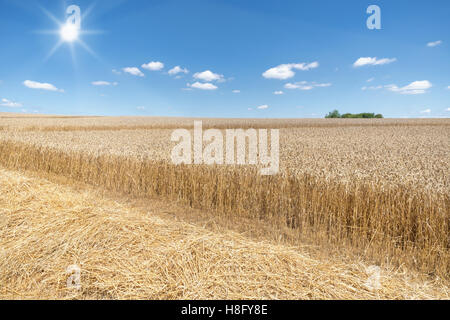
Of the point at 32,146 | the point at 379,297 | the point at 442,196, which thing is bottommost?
the point at 379,297

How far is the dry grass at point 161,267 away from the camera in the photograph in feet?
6.68

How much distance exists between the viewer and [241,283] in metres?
2.09

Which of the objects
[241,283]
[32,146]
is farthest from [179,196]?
[32,146]

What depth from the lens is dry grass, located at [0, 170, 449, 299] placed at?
2037mm

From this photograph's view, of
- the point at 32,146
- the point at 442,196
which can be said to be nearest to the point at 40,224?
the point at 442,196

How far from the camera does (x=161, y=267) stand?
2.26 meters

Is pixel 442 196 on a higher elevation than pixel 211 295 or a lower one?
higher

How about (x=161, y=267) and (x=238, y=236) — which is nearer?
(x=161, y=267)

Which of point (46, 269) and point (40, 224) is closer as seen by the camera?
point (46, 269)

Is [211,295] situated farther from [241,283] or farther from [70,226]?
[70,226]

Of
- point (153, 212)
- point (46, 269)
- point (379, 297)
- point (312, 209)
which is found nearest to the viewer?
point (379, 297)
